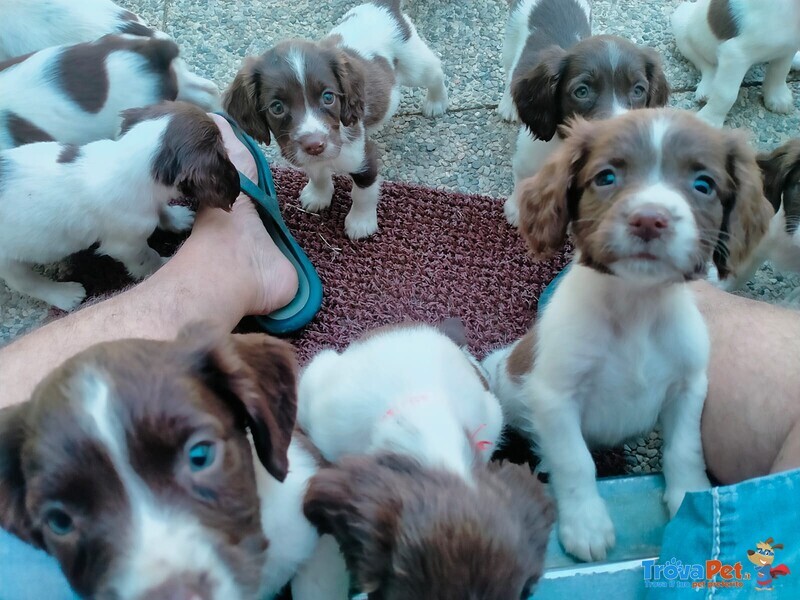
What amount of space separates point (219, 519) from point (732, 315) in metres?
2.48

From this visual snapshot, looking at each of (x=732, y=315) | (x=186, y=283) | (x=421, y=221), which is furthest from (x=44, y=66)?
(x=732, y=315)

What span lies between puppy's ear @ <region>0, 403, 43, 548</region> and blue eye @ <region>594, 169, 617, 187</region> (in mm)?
1827

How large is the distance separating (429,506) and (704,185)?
1.42 meters

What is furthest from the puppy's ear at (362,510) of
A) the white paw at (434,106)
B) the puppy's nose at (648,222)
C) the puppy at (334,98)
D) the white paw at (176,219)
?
the white paw at (434,106)

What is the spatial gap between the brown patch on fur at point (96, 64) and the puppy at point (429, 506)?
102 inches

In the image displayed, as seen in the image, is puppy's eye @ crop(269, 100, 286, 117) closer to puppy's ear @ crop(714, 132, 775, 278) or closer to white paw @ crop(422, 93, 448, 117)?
white paw @ crop(422, 93, 448, 117)

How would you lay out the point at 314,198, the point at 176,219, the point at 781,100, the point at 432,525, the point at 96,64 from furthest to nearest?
the point at 781,100 < the point at 314,198 < the point at 176,219 < the point at 96,64 < the point at 432,525

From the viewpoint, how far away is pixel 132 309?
314 centimetres

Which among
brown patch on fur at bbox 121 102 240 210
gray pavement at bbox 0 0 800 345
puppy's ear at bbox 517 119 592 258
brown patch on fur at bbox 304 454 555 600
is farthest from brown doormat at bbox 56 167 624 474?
brown patch on fur at bbox 304 454 555 600

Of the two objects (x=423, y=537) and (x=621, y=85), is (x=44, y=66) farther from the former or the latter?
(x=423, y=537)

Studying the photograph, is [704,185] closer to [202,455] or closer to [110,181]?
[202,455]

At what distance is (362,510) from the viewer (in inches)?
63.9

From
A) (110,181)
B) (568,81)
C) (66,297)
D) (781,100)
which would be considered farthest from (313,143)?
(781,100)

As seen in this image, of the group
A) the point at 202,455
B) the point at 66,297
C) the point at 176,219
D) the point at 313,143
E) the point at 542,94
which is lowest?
the point at 66,297
